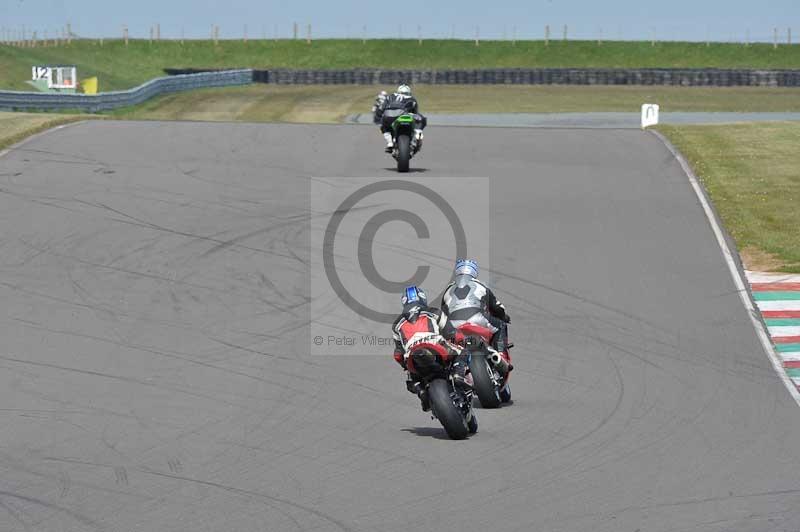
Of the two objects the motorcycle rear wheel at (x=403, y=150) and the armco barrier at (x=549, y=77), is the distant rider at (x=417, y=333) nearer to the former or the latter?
the motorcycle rear wheel at (x=403, y=150)

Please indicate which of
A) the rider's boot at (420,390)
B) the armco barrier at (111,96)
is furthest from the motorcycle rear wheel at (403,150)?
the armco barrier at (111,96)

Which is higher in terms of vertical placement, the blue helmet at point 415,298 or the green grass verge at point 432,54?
the green grass verge at point 432,54

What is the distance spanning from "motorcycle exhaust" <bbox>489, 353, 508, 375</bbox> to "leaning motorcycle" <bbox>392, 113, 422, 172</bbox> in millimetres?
12514

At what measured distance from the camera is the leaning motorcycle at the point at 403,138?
81.8 feet

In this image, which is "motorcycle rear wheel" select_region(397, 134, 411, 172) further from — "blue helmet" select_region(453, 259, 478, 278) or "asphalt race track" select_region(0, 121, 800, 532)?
"blue helmet" select_region(453, 259, 478, 278)

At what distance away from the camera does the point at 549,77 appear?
192ft

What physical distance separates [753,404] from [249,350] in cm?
570

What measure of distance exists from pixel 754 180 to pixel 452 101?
81.5 ft

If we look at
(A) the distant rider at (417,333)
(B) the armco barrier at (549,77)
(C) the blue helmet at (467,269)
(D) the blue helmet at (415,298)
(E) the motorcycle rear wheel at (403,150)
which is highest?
(B) the armco barrier at (549,77)

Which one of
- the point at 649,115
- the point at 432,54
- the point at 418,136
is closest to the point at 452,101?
the point at 649,115

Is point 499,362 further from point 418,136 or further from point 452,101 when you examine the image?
point 452,101

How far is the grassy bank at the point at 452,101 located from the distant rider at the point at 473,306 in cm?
2876

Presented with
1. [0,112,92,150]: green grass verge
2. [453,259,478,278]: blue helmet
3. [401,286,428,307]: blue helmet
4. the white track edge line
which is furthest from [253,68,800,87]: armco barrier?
[401,286,428,307]: blue helmet

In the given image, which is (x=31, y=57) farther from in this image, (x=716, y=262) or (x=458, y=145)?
(x=716, y=262)
